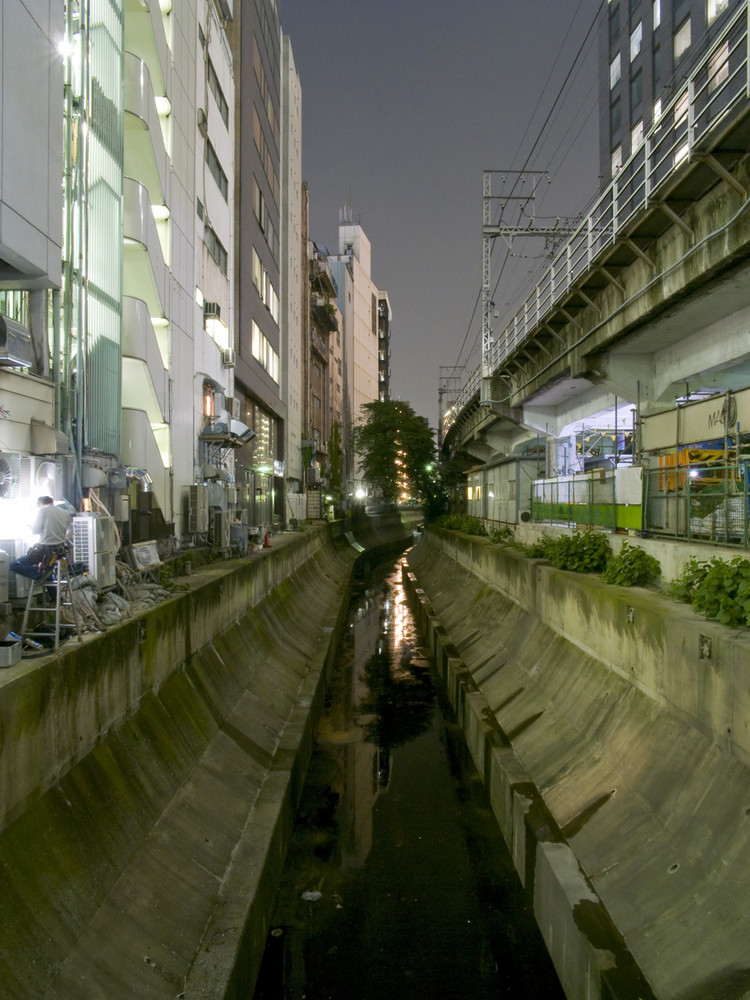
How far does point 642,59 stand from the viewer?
3703 centimetres

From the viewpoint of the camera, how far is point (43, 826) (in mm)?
4902

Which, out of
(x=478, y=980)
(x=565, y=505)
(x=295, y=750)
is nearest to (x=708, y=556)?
(x=478, y=980)

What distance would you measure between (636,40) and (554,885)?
151 ft

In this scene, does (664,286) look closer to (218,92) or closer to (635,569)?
(635,569)

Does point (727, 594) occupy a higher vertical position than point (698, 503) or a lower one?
lower

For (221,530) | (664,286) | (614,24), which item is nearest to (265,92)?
(614,24)

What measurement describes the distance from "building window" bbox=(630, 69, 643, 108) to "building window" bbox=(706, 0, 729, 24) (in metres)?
A: 7.27

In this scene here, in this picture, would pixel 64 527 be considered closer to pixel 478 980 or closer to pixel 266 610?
pixel 478 980

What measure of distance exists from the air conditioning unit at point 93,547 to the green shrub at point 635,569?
7277 millimetres

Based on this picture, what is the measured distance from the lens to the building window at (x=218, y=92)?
22.2m

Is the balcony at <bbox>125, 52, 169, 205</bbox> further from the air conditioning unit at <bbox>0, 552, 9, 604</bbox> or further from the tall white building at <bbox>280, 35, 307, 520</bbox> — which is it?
the tall white building at <bbox>280, 35, 307, 520</bbox>

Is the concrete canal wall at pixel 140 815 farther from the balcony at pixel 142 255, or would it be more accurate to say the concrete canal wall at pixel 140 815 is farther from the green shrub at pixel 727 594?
the balcony at pixel 142 255

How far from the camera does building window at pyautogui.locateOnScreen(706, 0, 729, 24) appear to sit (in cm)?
2883

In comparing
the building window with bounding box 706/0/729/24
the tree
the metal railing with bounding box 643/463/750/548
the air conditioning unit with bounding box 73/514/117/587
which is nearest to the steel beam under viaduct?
the metal railing with bounding box 643/463/750/548
